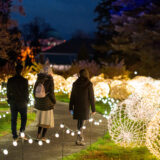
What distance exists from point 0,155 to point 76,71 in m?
18.3

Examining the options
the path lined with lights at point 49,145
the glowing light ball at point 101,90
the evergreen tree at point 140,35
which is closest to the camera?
the path lined with lights at point 49,145

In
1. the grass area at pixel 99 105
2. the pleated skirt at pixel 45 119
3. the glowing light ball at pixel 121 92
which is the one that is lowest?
the grass area at pixel 99 105

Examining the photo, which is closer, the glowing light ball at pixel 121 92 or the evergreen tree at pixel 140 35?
the glowing light ball at pixel 121 92

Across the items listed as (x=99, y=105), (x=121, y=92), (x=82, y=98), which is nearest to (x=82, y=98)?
(x=82, y=98)

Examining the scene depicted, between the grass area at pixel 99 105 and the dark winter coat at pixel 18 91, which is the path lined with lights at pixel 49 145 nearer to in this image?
the dark winter coat at pixel 18 91

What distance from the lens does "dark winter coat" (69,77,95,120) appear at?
857 cm

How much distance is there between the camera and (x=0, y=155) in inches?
303

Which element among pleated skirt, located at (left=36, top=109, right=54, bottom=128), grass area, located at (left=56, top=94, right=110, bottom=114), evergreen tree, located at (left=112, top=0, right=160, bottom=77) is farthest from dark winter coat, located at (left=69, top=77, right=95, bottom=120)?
evergreen tree, located at (left=112, top=0, right=160, bottom=77)

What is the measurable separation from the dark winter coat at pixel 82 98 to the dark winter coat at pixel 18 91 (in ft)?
3.76

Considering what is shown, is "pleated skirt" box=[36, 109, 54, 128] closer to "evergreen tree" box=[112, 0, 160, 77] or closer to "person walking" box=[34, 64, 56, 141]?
"person walking" box=[34, 64, 56, 141]

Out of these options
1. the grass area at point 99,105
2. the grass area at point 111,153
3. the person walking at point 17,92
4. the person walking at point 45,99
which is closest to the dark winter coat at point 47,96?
the person walking at point 45,99

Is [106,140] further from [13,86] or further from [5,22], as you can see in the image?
[5,22]

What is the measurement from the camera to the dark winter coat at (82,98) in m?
8.57

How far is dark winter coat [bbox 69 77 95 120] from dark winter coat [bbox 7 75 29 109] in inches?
45.2
